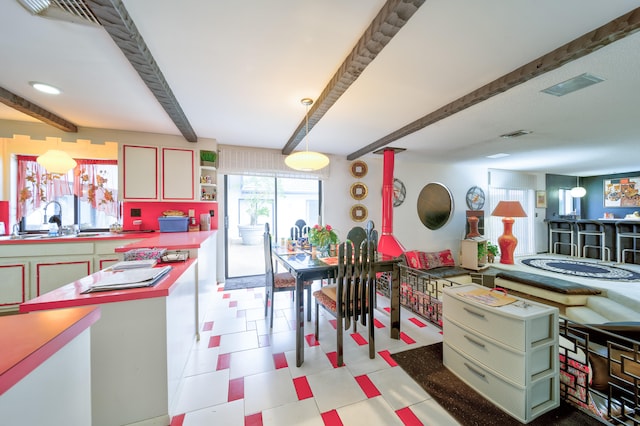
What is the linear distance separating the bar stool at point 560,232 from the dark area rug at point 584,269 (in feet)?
3.66

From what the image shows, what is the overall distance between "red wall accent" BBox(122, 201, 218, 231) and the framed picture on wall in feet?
32.1

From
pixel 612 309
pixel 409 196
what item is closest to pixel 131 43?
pixel 409 196

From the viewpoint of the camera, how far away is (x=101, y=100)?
7.57ft

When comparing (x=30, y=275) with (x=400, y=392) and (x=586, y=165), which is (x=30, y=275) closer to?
(x=400, y=392)

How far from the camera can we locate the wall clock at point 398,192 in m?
4.90

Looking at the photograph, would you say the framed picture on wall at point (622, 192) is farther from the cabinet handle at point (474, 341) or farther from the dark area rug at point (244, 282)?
the dark area rug at point (244, 282)

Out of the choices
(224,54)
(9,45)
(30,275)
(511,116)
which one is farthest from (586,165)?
(30,275)

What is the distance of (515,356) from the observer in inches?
54.2

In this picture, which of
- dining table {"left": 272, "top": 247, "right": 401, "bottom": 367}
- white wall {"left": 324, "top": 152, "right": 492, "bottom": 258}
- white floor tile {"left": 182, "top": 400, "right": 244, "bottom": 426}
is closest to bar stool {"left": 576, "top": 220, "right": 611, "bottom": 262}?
white wall {"left": 324, "top": 152, "right": 492, "bottom": 258}

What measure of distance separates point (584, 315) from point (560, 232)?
4.14 meters

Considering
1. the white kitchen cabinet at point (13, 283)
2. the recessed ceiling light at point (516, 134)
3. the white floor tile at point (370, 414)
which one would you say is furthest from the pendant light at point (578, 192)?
the white kitchen cabinet at point (13, 283)

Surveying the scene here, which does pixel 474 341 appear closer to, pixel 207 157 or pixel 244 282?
pixel 244 282

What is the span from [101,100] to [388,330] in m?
3.77

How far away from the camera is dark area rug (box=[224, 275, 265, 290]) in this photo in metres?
3.76
